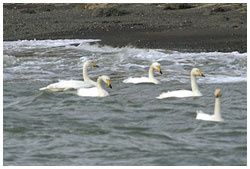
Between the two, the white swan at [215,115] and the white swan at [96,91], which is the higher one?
the white swan at [96,91]

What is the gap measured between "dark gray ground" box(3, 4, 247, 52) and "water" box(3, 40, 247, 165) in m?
2.94

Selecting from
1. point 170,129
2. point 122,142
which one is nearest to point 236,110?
point 170,129

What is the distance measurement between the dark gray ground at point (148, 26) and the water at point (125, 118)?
9.66 ft

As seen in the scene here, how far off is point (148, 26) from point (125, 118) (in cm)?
1479

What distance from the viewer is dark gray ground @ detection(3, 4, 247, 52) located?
2303 centimetres

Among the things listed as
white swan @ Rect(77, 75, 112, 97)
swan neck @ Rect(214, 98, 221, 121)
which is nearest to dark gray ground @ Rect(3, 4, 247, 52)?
white swan @ Rect(77, 75, 112, 97)

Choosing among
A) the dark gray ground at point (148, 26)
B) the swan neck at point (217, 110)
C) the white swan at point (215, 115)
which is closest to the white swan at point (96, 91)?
the white swan at point (215, 115)

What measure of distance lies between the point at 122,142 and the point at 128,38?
13.5m

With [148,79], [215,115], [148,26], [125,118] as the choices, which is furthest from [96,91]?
[148,26]

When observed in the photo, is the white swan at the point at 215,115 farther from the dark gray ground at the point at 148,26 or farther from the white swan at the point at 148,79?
the dark gray ground at the point at 148,26

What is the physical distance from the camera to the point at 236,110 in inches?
518

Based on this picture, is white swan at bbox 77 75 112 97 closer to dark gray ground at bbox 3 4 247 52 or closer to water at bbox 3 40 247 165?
water at bbox 3 40 247 165

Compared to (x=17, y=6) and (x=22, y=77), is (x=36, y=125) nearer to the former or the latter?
(x=22, y=77)

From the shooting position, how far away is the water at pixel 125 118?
10.4m
